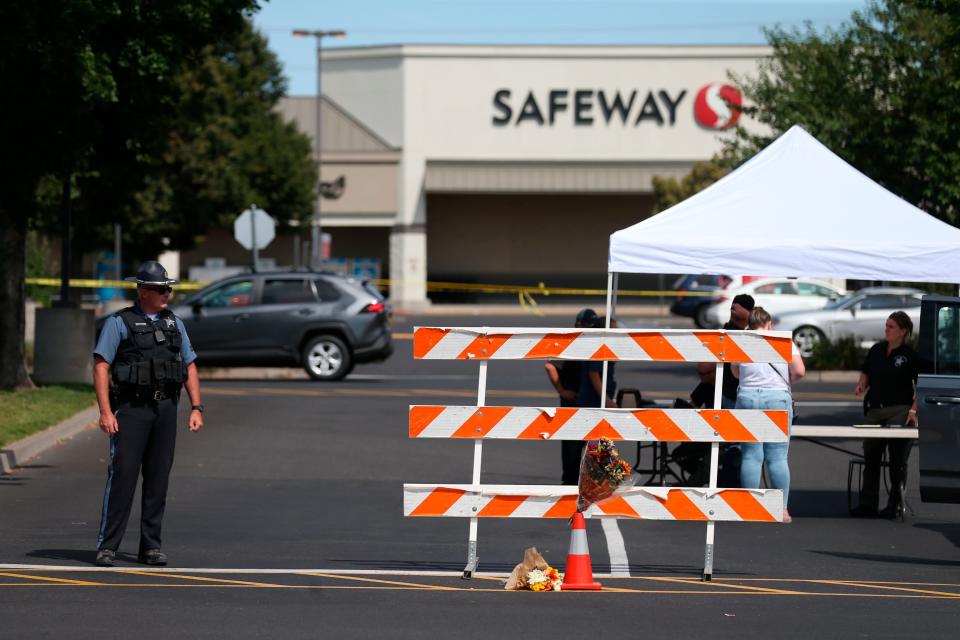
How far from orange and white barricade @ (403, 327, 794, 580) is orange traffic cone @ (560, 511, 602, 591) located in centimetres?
46

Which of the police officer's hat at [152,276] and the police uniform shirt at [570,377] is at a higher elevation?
the police officer's hat at [152,276]

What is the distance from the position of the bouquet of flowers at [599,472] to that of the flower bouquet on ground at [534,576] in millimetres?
446

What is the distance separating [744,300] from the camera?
12.7 metres

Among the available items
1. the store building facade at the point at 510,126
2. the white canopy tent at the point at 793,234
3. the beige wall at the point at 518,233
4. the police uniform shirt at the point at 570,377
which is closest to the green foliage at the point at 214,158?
the store building facade at the point at 510,126

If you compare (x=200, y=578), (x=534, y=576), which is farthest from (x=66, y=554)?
(x=534, y=576)

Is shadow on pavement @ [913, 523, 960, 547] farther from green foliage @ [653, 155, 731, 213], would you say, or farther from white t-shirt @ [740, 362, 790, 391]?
green foliage @ [653, 155, 731, 213]

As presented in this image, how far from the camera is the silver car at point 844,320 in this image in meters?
30.1

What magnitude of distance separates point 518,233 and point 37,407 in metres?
49.6

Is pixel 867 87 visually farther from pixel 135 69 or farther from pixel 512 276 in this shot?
pixel 512 276

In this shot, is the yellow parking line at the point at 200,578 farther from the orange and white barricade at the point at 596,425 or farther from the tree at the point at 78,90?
the tree at the point at 78,90

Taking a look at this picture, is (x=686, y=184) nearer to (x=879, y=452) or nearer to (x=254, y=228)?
(x=254, y=228)

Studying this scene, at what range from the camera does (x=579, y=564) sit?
8.76m

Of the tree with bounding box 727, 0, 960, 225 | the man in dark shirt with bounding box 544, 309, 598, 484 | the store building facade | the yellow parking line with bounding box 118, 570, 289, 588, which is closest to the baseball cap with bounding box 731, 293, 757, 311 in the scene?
the man in dark shirt with bounding box 544, 309, 598, 484

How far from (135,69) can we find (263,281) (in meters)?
7.35
